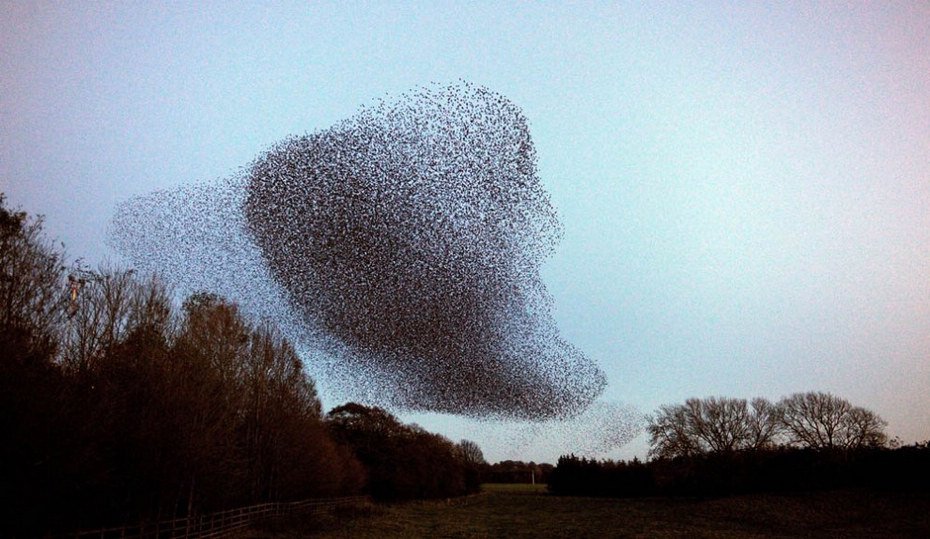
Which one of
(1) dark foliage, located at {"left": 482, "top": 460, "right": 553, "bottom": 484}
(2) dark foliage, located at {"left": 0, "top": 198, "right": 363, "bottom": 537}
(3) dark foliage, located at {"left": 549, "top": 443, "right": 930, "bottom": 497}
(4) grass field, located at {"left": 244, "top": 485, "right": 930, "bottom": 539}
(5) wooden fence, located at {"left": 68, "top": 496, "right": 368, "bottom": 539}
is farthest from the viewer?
(1) dark foliage, located at {"left": 482, "top": 460, "right": 553, "bottom": 484}

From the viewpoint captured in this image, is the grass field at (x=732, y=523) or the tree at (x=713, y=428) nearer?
the grass field at (x=732, y=523)

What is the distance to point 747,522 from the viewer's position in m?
38.8

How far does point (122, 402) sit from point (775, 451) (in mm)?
54293

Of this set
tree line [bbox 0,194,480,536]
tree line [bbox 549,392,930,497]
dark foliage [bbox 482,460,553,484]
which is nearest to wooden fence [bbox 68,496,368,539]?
tree line [bbox 0,194,480,536]

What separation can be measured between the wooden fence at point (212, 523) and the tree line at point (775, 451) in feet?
116

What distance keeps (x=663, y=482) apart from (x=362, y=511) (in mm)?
32996

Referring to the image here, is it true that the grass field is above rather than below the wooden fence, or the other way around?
below

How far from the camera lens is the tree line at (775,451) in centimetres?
4512

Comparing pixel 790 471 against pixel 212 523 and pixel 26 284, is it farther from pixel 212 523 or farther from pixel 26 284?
pixel 26 284

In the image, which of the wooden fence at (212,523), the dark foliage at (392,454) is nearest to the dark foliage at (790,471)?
the dark foliage at (392,454)

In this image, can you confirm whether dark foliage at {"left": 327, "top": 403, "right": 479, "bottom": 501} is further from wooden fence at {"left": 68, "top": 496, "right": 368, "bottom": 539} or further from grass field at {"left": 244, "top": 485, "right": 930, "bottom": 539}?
wooden fence at {"left": 68, "top": 496, "right": 368, "bottom": 539}

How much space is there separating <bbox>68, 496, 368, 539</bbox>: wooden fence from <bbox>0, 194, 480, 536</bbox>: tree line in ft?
2.15

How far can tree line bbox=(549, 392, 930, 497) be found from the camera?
148 feet

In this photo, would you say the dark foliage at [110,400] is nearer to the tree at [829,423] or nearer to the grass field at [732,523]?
the grass field at [732,523]
